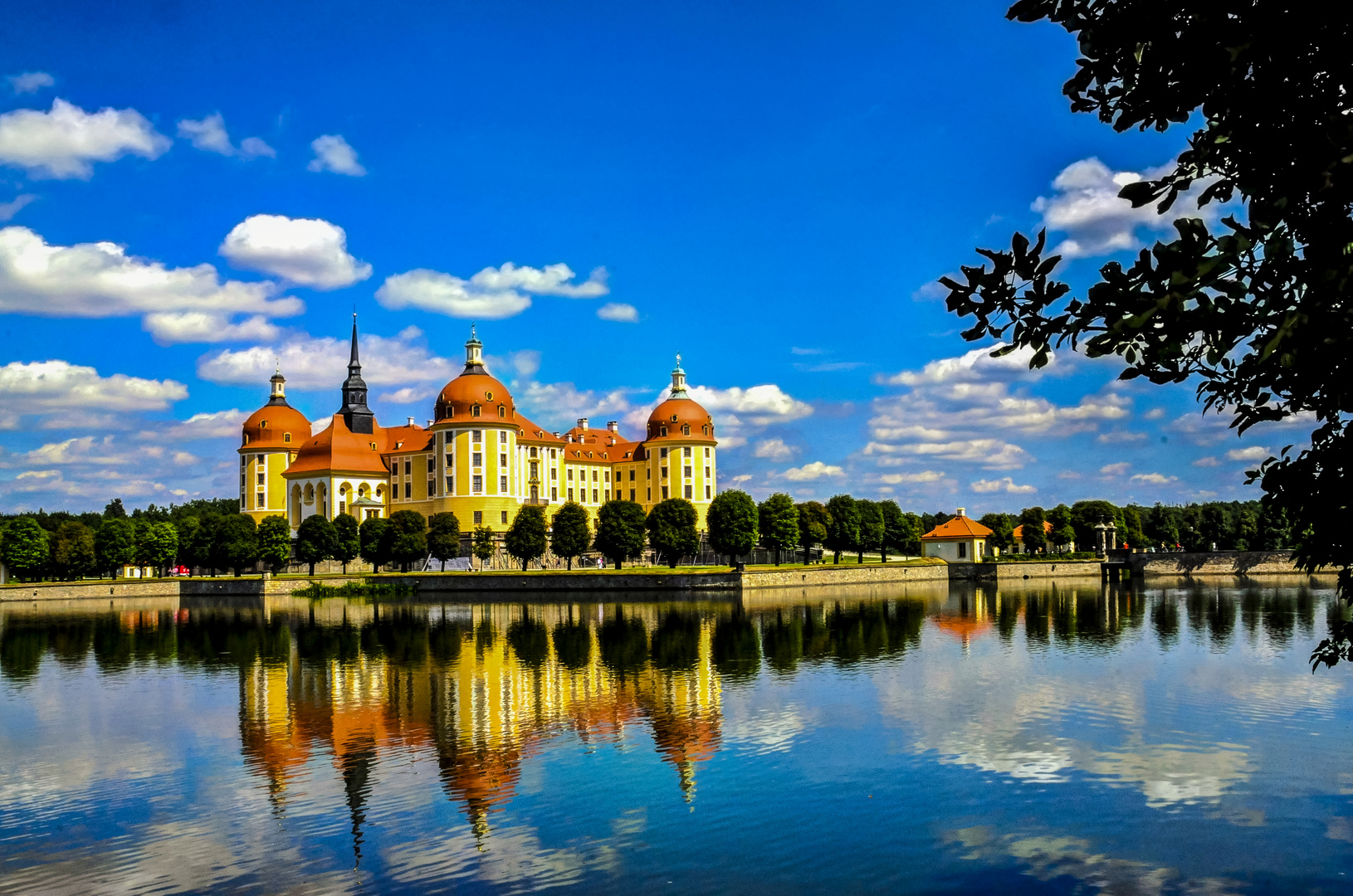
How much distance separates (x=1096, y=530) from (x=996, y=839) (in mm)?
91350

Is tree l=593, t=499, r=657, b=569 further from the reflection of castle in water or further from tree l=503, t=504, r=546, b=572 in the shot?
the reflection of castle in water

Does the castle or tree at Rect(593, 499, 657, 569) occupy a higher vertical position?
the castle

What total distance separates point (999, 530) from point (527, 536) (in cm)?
4805

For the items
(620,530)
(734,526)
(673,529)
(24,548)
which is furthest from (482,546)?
(24,548)

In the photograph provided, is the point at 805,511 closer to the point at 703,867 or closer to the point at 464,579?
the point at 464,579

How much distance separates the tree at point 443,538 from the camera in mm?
81500

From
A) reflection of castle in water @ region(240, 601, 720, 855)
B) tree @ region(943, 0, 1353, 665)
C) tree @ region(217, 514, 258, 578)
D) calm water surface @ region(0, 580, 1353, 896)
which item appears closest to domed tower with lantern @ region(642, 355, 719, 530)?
tree @ region(217, 514, 258, 578)

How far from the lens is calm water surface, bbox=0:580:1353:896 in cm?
1209

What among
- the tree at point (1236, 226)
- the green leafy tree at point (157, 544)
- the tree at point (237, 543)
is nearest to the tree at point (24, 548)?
the green leafy tree at point (157, 544)

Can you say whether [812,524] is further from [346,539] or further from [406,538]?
[346,539]

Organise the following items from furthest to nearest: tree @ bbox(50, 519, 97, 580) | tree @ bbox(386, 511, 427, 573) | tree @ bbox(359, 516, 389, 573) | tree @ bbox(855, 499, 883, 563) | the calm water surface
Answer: tree @ bbox(855, 499, 883, 563) → tree @ bbox(50, 519, 97, 580) → tree @ bbox(359, 516, 389, 573) → tree @ bbox(386, 511, 427, 573) → the calm water surface

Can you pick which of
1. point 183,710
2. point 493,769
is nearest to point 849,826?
point 493,769

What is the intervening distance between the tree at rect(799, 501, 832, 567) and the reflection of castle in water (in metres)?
42.3

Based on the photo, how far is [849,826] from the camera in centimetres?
1350
